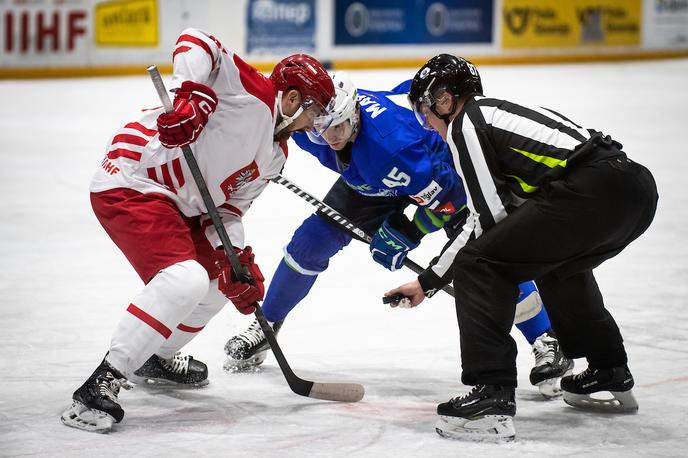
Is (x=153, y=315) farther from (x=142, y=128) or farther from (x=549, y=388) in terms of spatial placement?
(x=549, y=388)

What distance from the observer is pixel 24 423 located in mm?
2955

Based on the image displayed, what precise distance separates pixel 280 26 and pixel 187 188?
9370 mm

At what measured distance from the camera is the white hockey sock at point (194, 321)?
3.25 meters

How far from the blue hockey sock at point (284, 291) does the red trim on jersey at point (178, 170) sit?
0.64 metres

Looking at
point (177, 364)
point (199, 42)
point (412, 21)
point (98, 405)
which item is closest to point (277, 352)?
point (177, 364)

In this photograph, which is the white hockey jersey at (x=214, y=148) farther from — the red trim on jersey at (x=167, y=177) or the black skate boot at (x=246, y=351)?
the black skate boot at (x=246, y=351)

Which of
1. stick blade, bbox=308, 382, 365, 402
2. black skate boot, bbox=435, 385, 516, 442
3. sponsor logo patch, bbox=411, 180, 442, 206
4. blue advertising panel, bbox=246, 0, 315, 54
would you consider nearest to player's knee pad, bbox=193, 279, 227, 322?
stick blade, bbox=308, 382, 365, 402

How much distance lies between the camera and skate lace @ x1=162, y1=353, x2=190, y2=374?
3342mm

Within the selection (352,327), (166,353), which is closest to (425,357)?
(352,327)

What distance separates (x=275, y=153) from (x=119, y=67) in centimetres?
898

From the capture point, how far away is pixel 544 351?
3.45 metres

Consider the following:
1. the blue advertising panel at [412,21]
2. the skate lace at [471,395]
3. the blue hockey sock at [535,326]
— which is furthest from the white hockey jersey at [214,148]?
the blue advertising panel at [412,21]

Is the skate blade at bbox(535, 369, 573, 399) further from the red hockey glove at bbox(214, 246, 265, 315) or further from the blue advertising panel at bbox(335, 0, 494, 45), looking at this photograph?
the blue advertising panel at bbox(335, 0, 494, 45)

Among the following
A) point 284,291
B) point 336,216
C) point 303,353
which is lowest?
point 303,353
